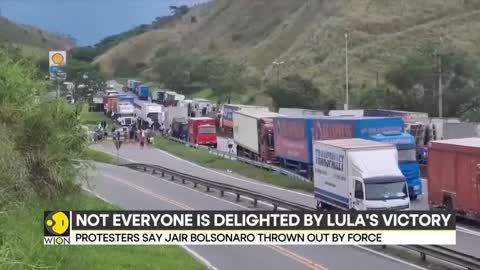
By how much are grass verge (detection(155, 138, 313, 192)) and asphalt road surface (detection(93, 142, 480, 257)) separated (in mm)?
496

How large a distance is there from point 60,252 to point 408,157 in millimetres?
22695

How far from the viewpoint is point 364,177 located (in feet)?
91.2

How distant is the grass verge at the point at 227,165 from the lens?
46781 millimetres

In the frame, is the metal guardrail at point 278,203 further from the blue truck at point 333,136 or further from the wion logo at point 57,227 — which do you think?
the wion logo at point 57,227

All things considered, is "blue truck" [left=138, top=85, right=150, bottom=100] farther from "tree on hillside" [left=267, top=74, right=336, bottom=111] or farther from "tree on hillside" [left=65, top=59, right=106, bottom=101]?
"tree on hillside" [left=267, top=74, right=336, bottom=111]

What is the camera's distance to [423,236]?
11.8 m

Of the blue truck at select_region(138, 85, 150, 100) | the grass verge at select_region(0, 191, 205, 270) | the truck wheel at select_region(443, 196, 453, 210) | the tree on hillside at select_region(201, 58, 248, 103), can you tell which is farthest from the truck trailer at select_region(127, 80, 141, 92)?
the grass verge at select_region(0, 191, 205, 270)

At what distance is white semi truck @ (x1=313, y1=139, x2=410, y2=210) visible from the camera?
27609 mm

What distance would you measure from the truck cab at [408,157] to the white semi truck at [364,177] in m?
4.71

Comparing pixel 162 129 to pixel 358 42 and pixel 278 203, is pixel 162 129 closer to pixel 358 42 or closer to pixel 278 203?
pixel 358 42

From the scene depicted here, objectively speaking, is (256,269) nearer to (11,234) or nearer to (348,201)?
(348,201)

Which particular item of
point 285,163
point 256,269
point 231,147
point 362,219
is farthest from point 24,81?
point 231,147

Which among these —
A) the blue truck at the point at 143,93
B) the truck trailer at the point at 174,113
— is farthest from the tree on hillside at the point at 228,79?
the truck trailer at the point at 174,113

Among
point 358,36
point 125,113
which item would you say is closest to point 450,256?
point 125,113
